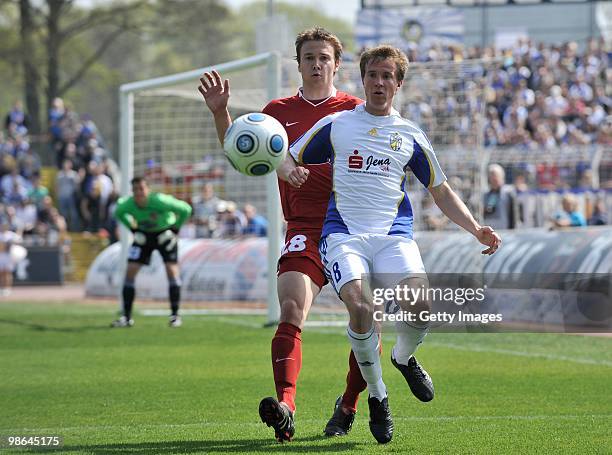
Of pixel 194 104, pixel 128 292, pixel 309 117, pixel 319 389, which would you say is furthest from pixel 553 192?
pixel 309 117

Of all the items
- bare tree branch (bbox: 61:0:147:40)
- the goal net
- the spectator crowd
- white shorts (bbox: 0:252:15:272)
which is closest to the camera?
the goal net

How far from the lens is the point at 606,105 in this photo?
31.4 metres

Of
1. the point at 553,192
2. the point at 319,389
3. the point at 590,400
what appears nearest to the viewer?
the point at 590,400

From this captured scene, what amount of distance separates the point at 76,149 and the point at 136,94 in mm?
15913

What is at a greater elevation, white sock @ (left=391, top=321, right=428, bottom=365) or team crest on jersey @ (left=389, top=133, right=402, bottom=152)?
team crest on jersey @ (left=389, top=133, right=402, bottom=152)

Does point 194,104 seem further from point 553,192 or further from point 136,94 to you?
point 553,192

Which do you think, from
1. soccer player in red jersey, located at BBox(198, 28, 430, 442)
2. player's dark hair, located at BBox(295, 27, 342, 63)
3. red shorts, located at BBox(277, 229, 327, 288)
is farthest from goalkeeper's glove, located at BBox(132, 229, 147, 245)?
red shorts, located at BBox(277, 229, 327, 288)

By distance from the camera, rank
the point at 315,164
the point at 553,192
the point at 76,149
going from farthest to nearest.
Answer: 1. the point at 76,149
2. the point at 553,192
3. the point at 315,164

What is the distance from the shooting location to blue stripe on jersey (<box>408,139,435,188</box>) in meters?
7.11

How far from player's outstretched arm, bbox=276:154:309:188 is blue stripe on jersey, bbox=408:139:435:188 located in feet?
2.50

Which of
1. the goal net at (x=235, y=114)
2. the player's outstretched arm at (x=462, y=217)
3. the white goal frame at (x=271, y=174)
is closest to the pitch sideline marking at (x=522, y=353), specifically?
the white goal frame at (x=271, y=174)

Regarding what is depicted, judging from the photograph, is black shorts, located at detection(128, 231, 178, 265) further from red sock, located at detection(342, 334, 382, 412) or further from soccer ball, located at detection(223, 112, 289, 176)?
soccer ball, located at detection(223, 112, 289, 176)

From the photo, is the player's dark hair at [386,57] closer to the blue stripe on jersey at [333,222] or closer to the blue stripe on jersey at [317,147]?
the blue stripe on jersey at [317,147]

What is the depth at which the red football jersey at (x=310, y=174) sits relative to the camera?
7426 mm
